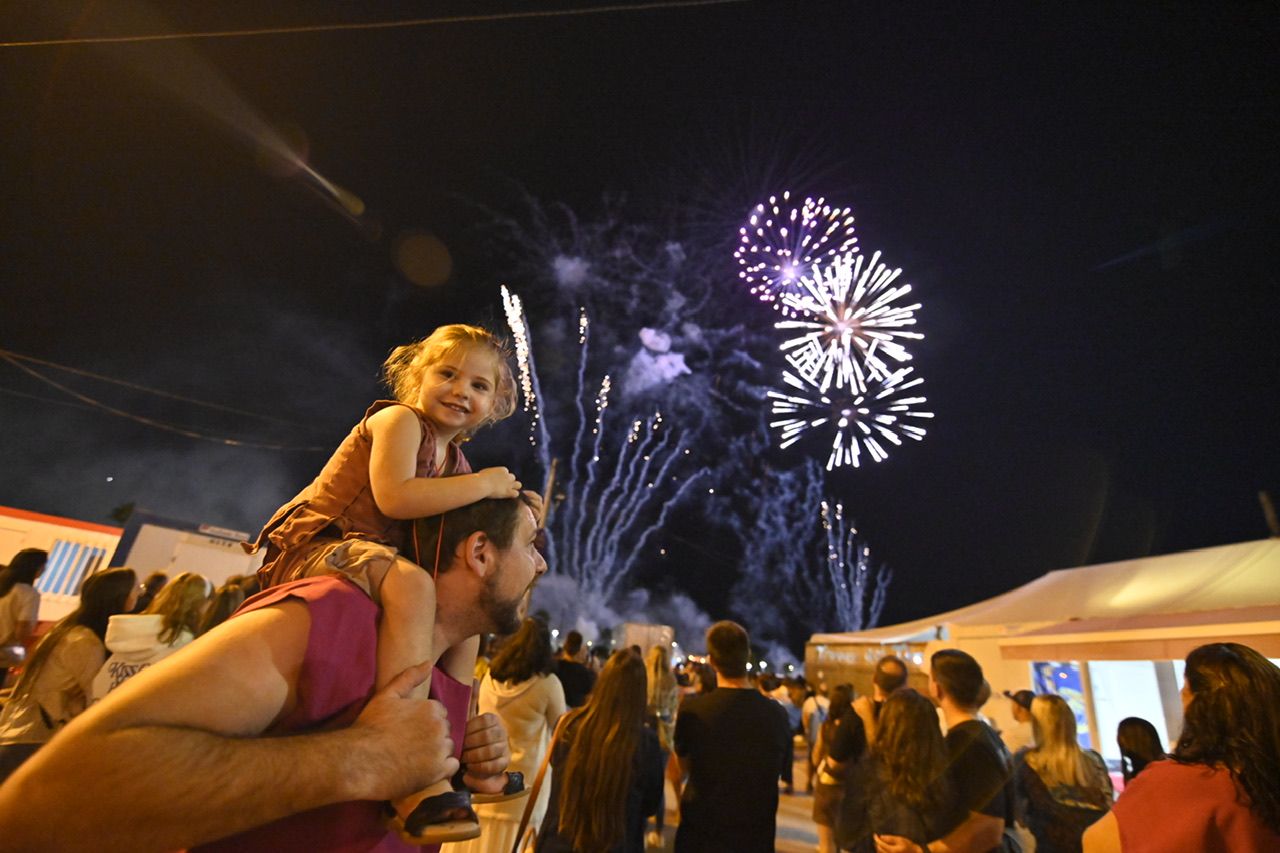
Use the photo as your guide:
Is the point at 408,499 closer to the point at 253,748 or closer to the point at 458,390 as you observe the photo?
the point at 458,390

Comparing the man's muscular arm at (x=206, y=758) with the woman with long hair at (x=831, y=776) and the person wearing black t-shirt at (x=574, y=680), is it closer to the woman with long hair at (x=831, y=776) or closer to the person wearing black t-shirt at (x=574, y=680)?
the woman with long hair at (x=831, y=776)

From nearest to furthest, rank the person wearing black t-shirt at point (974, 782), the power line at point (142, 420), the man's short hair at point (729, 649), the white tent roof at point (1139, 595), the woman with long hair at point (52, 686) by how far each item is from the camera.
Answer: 1. the person wearing black t-shirt at point (974, 782)
2. the woman with long hair at point (52, 686)
3. the man's short hair at point (729, 649)
4. the white tent roof at point (1139, 595)
5. the power line at point (142, 420)

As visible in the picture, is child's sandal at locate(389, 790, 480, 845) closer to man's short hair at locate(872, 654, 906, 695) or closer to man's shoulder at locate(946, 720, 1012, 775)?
man's shoulder at locate(946, 720, 1012, 775)

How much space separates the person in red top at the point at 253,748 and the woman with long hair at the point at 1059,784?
5.20 m

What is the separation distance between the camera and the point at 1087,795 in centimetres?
455

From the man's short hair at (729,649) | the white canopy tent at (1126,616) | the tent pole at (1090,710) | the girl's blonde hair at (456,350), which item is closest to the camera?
the girl's blonde hair at (456,350)

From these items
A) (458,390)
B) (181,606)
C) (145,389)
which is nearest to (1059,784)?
(458,390)

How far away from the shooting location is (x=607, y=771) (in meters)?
3.61

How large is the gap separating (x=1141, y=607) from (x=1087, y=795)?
21.8ft

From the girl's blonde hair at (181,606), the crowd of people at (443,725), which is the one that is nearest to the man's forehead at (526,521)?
the crowd of people at (443,725)

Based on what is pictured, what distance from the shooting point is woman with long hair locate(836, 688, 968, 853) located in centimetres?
346

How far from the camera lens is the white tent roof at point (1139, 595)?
324 inches

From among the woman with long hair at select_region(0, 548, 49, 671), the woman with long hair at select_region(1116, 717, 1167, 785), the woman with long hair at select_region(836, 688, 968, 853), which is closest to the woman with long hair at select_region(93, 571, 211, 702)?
the woman with long hair at select_region(0, 548, 49, 671)

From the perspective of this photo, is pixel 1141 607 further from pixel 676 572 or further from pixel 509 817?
pixel 676 572
